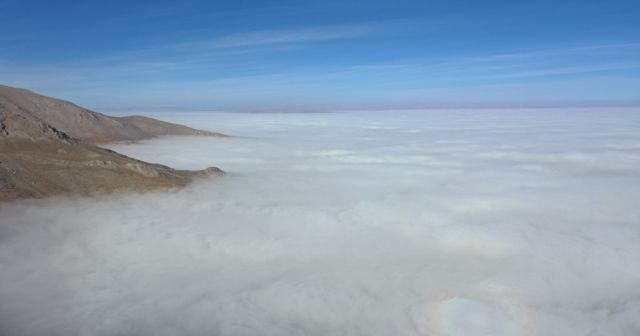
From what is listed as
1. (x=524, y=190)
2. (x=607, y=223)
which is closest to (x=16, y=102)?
(x=524, y=190)

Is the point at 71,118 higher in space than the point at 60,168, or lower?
higher

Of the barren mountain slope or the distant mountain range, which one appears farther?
the barren mountain slope

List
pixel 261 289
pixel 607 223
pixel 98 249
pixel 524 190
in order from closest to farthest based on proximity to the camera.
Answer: pixel 261 289
pixel 98 249
pixel 607 223
pixel 524 190

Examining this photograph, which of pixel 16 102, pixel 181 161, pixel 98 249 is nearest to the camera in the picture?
pixel 98 249

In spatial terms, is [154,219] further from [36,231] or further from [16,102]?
[16,102]

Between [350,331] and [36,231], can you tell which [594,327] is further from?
[36,231]

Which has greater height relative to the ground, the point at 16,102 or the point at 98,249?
the point at 16,102

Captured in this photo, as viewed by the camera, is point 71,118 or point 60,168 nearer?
point 60,168

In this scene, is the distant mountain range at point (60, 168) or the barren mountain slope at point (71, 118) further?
the barren mountain slope at point (71, 118)

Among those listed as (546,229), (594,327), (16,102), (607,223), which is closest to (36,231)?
(594,327)

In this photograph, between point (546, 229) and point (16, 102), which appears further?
point (16, 102)
